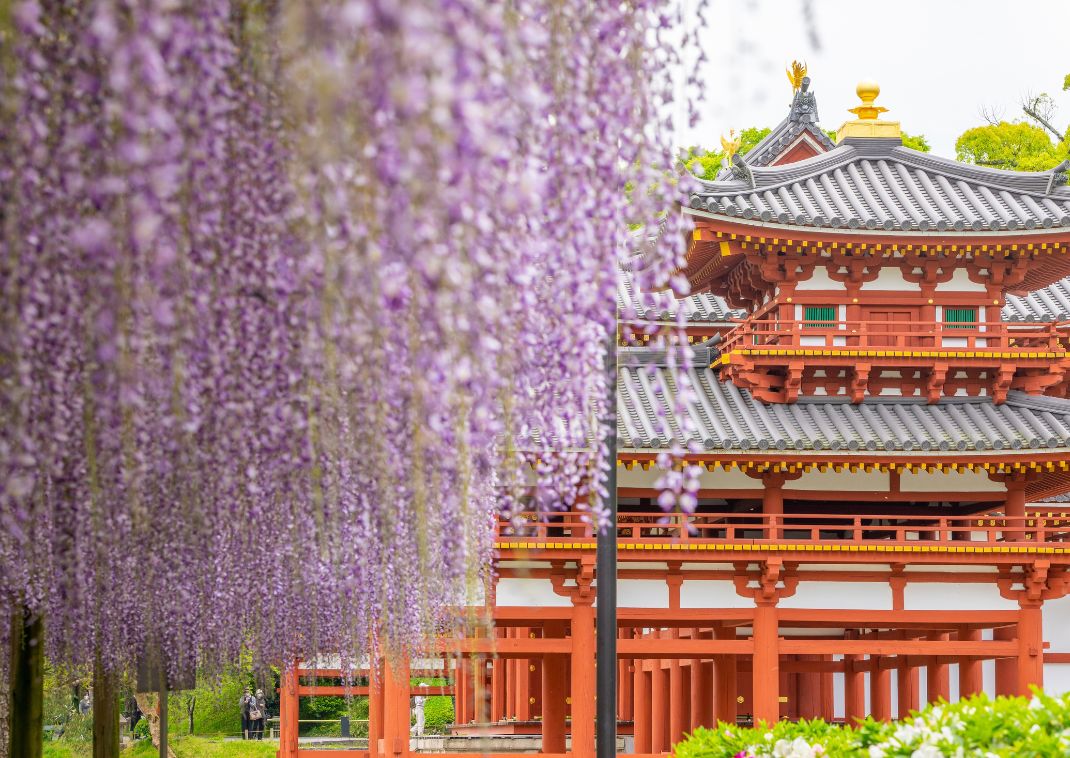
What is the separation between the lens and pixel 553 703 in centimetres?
1691

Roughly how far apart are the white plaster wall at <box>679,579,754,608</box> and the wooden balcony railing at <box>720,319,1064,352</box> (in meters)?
2.74

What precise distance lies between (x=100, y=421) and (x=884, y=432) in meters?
12.2

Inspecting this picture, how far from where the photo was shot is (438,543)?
26.5 feet

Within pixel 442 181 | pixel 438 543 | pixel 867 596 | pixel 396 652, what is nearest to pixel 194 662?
pixel 396 652

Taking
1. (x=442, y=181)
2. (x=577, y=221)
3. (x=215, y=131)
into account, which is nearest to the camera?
(x=442, y=181)

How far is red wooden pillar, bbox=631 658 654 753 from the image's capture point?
82.9ft

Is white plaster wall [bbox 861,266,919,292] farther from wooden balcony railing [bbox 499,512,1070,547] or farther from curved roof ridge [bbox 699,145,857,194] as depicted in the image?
wooden balcony railing [bbox 499,512,1070,547]

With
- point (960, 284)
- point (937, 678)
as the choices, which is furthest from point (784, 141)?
point (937, 678)

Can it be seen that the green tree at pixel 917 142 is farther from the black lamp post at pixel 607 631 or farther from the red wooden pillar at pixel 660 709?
the black lamp post at pixel 607 631

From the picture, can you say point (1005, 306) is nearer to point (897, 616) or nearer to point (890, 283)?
point (890, 283)

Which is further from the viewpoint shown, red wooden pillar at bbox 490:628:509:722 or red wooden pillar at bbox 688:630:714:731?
red wooden pillar at bbox 490:628:509:722

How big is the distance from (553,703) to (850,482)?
456 centimetres

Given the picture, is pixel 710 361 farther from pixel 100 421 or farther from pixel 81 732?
pixel 81 732

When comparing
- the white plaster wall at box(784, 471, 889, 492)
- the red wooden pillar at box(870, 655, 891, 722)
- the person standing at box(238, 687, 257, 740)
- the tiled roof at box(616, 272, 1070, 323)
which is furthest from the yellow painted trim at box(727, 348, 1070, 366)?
the person standing at box(238, 687, 257, 740)
